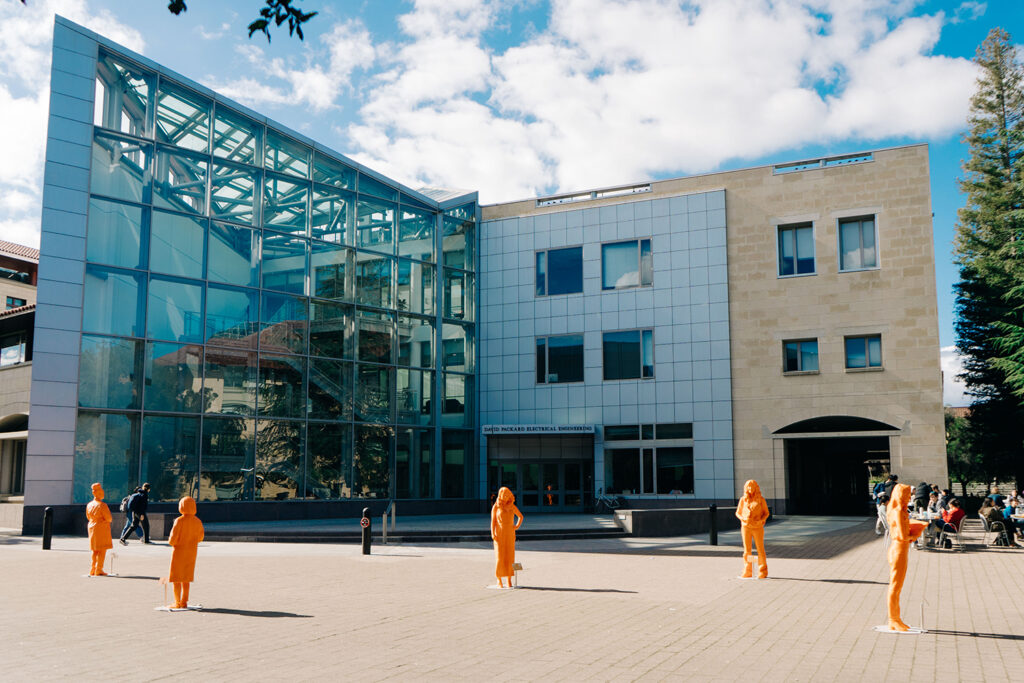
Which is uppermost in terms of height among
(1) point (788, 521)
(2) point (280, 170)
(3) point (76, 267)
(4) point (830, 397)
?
(2) point (280, 170)

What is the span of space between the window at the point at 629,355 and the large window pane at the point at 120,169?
57.7 feet

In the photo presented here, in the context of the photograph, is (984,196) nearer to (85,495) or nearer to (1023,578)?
(1023,578)

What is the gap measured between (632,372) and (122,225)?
1871 cm

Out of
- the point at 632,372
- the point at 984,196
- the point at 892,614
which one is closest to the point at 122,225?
the point at 632,372

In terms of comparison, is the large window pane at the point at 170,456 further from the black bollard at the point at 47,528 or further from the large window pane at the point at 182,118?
the large window pane at the point at 182,118

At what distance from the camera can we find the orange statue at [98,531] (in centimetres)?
1405

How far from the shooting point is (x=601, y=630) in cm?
930

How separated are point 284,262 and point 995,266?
28826mm

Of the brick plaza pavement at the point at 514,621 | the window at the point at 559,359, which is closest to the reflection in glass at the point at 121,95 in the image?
the brick plaza pavement at the point at 514,621

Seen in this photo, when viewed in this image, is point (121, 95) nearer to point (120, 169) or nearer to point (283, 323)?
point (120, 169)

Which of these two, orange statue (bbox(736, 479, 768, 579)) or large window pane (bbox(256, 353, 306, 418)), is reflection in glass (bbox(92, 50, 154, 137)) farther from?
orange statue (bbox(736, 479, 768, 579))

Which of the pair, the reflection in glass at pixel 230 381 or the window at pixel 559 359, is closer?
the reflection in glass at pixel 230 381

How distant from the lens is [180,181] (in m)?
27.1

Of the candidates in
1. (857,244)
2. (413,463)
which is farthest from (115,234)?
(857,244)
